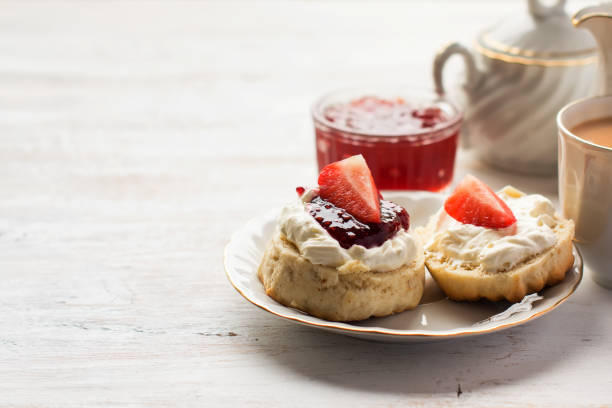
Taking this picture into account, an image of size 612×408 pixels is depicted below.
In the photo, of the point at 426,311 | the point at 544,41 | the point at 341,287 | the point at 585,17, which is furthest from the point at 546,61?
the point at 341,287

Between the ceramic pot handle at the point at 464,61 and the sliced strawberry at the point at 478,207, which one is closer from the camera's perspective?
the sliced strawberry at the point at 478,207

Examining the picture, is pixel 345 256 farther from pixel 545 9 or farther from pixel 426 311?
pixel 545 9

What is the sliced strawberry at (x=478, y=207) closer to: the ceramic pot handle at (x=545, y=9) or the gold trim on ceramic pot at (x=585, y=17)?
the gold trim on ceramic pot at (x=585, y=17)

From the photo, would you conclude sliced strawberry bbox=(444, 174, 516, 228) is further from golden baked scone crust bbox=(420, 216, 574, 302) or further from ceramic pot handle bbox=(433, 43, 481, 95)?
ceramic pot handle bbox=(433, 43, 481, 95)

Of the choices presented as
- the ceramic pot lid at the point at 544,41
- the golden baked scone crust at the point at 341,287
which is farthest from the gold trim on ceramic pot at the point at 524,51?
the golden baked scone crust at the point at 341,287

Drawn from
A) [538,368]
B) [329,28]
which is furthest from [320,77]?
[538,368]

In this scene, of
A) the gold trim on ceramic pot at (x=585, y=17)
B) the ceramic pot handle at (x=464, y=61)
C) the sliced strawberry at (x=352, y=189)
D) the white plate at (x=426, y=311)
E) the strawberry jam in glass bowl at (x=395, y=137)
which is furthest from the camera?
the ceramic pot handle at (x=464, y=61)
